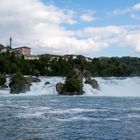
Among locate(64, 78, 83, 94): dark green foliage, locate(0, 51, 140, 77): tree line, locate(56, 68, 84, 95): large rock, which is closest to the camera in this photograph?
locate(56, 68, 84, 95): large rock

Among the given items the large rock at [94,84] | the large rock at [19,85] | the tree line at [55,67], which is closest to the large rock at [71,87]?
the large rock at [19,85]

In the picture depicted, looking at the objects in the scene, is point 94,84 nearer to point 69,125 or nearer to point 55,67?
point 55,67

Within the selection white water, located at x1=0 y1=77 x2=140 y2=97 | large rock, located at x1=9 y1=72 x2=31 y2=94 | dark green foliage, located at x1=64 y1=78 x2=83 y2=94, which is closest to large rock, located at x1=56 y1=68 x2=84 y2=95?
dark green foliage, located at x1=64 y1=78 x2=83 y2=94

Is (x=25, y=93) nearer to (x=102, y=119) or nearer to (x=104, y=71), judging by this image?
(x=102, y=119)

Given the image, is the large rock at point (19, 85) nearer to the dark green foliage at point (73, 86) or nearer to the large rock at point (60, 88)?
the large rock at point (60, 88)

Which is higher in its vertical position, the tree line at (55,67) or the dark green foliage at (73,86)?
the tree line at (55,67)

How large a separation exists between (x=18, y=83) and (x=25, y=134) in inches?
1672

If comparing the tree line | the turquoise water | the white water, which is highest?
the tree line

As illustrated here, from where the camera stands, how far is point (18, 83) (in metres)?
64.0

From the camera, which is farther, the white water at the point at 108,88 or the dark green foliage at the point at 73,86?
the white water at the point at 108,88

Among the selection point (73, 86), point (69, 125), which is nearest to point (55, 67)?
point (73, 86)

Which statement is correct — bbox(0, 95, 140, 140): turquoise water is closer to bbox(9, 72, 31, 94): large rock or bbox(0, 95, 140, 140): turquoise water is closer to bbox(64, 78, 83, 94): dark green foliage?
bbox(64, 78, 83, 94): dark green foliage

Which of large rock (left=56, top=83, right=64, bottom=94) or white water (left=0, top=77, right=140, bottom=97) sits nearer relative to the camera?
large rock (left=56, top=83, right=64, bottom=94)

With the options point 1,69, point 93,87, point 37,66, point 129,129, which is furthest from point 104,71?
point 129,129
